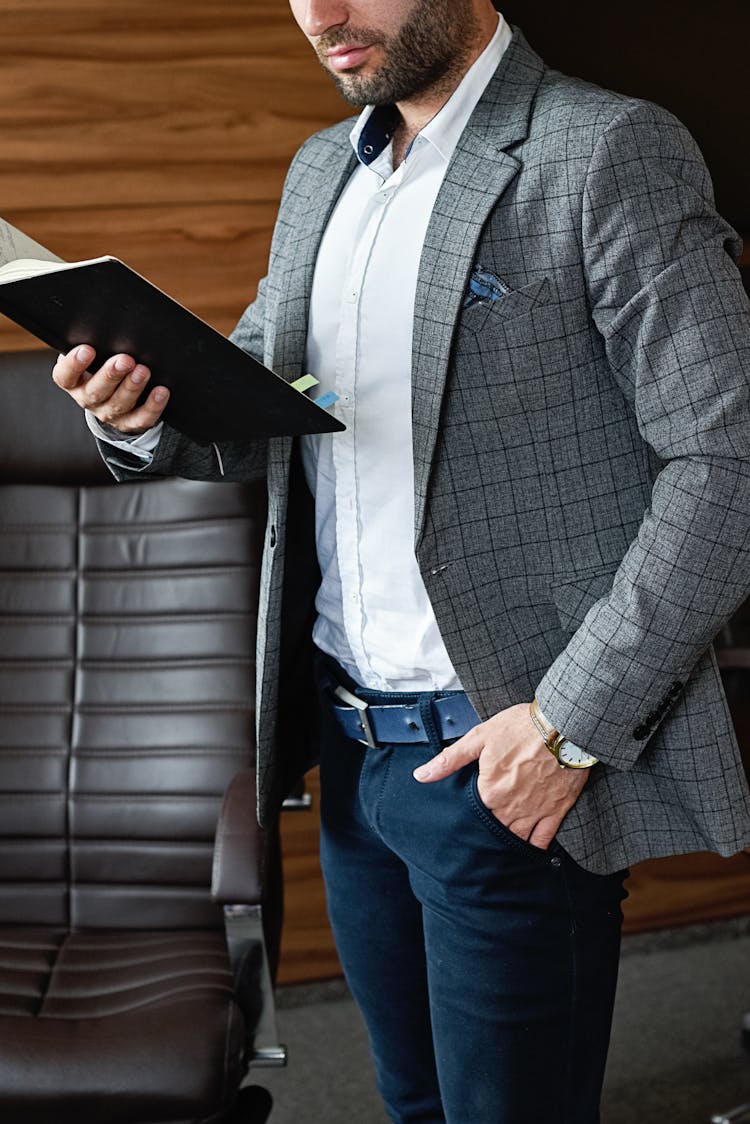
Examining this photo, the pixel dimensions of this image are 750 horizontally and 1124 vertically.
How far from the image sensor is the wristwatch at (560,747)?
1.08 m

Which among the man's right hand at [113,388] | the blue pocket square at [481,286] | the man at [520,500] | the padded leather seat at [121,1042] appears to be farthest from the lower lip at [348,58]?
the padded leather seat at [121,1042]

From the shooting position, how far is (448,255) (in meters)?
1.09

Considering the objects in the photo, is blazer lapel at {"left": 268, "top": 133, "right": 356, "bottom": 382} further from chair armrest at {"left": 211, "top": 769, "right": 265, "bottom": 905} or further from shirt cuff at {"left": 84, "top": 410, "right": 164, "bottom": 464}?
chair armrest at {"left": 211, "top": 769, "right": 265, "bottom": 905}

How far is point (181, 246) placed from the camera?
223cm

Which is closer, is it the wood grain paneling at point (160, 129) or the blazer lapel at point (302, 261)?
the blazer lapel at point (302, 261)

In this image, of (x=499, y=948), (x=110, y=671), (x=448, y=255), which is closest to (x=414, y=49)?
(x=448, y=255)

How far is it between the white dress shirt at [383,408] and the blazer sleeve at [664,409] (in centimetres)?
18

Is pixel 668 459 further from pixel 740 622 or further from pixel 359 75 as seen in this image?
pixel 740 622

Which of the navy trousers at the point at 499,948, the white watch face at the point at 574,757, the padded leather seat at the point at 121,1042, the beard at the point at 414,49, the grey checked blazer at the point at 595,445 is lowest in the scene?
the padded leather seat at the point at 121,1042

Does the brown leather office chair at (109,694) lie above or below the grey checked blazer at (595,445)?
below

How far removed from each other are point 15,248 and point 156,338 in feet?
0.72

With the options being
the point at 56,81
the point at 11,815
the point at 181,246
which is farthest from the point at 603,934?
the point at 56,81

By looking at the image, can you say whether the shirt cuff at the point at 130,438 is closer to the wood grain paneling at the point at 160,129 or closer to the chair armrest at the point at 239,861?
the chair armrest at the point at 239,861

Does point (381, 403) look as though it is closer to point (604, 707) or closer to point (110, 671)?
point (604, 707)
